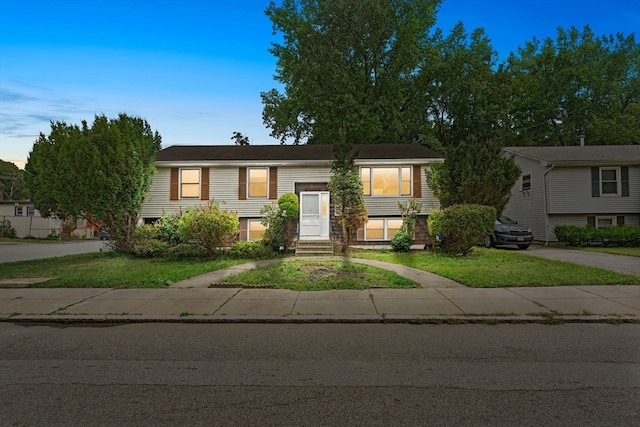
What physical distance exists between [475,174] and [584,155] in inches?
456

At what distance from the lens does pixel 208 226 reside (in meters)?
13.8

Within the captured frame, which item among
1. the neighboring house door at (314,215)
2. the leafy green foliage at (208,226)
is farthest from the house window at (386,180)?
the leafy green foliage at (208,226)

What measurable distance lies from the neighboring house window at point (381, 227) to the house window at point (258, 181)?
5.18 m

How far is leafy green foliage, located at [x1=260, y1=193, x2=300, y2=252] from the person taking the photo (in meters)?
16.1

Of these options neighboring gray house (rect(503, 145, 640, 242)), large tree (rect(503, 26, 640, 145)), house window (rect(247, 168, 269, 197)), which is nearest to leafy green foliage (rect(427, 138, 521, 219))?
neighboring gray house (rect(503, 145, 640, 242))

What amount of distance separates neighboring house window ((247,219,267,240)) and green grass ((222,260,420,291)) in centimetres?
608

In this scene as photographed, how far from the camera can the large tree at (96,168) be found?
45.2 ft

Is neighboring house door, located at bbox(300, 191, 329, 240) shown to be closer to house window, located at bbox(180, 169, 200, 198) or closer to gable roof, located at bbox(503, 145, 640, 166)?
house window, located at bbox(180, 169, 200, 198)

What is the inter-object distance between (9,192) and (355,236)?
68289mm

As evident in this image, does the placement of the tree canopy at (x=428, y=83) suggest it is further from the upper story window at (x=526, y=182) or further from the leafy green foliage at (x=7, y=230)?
the leafy green foliage at (x=7, y=230)

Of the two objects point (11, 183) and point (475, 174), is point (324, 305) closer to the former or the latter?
point (475, 174)

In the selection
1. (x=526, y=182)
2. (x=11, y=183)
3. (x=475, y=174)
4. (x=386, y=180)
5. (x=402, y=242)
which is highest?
(x=11, y=183)

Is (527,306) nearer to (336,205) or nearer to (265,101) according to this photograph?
(336,205)

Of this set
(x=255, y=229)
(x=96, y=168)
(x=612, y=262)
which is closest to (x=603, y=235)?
(x=612, y=262)
